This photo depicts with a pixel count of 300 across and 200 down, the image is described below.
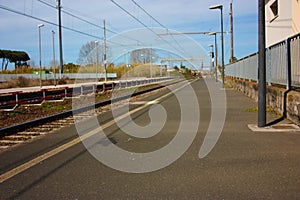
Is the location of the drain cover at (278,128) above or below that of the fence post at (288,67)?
below

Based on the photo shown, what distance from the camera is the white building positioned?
19.9 meters

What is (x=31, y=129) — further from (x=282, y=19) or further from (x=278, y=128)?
(x=282, y=19)

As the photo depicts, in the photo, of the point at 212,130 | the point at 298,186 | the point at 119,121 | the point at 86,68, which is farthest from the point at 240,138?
the point at 86,68

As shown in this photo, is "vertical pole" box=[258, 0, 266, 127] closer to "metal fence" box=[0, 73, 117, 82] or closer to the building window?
the building window

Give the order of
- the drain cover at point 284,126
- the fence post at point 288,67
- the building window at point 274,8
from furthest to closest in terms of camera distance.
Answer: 1. the building window at point 274,8
2. the fence post at point 288,67
3. the drain cover at point 284,126

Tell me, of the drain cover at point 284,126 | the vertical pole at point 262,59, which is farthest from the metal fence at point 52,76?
the drain cover at point 284,126

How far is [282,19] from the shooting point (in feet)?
73.8

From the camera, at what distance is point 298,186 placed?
13.6ft

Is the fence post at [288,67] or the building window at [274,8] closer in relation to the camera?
the fence post at [288,67]

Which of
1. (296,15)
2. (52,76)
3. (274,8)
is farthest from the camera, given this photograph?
(52,76)

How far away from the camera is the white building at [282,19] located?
782 inches

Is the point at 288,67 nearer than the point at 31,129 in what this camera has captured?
No

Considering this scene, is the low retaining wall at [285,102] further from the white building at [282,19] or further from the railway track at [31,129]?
the white building at [282,19]

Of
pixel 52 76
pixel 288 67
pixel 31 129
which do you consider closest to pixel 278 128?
pixel 288 67
